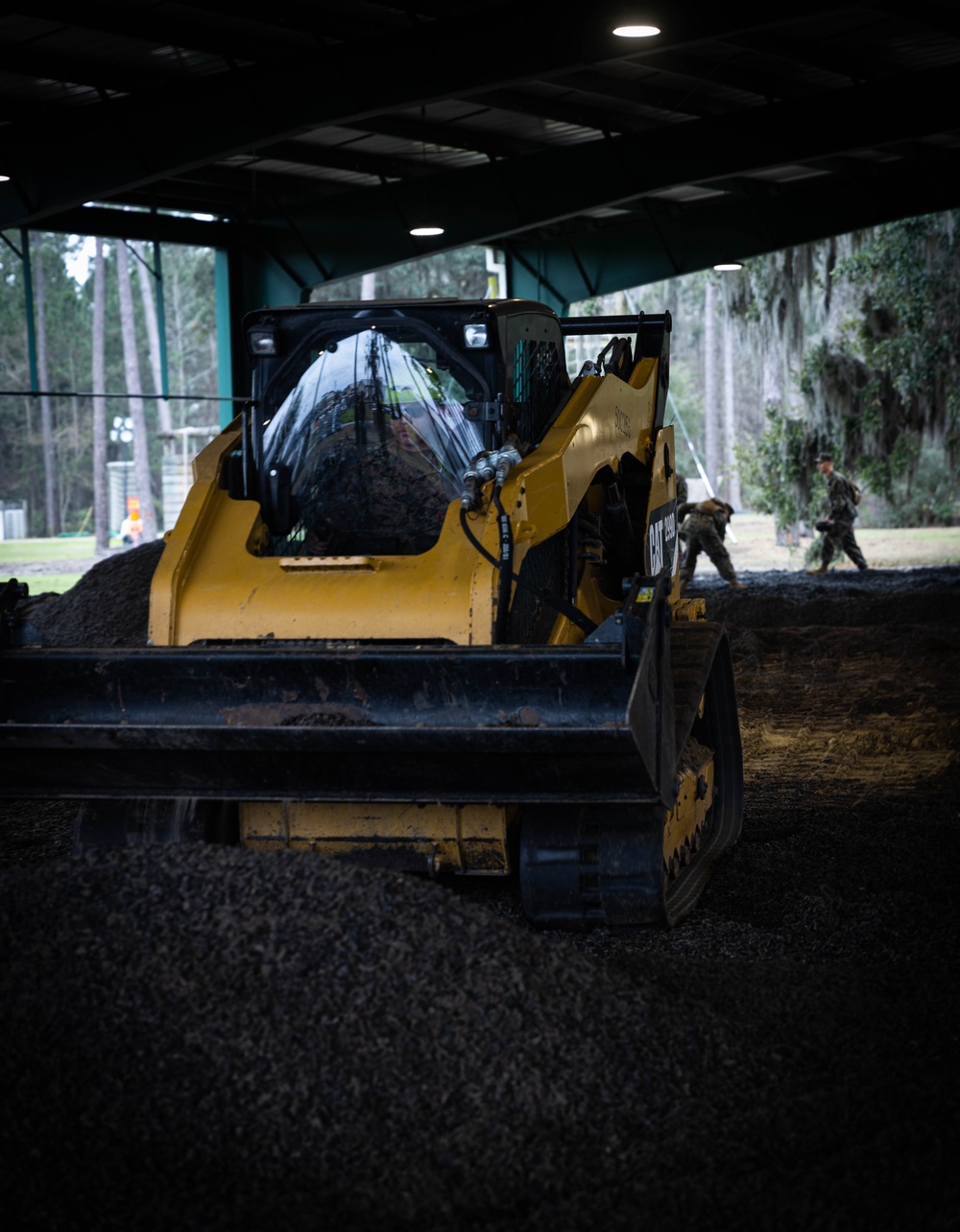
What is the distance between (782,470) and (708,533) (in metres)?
6.04

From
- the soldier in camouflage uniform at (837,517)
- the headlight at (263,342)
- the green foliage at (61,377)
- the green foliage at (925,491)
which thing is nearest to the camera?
the headlight at (263,342)

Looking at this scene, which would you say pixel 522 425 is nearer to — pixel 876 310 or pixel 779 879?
pixel 779 879

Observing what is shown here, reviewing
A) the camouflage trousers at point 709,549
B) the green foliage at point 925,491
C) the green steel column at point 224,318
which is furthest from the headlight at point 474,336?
the green foliage at point 925,491

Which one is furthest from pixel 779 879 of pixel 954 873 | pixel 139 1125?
pixel 139 1125

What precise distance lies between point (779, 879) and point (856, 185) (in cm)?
1242

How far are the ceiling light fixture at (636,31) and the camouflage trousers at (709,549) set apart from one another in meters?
8.17

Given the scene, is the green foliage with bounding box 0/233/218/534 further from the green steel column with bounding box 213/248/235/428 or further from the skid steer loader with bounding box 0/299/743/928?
the skid steer loader with bounding box 0/299/743/928

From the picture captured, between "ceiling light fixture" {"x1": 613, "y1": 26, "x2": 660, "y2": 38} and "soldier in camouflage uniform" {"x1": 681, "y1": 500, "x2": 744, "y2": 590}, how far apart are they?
8.02m

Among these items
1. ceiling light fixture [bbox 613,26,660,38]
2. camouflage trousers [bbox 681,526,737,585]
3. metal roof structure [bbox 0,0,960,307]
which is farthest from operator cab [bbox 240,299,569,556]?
camouflage trousers [bbox 681,526,737,585]

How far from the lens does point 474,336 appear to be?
5680 millimetres

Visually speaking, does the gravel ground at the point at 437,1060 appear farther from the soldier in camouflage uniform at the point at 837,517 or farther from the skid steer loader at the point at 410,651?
the soldier in camouflage uniform at the point at 837,517

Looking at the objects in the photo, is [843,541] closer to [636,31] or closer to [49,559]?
[636,31]

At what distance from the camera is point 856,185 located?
Result: 1623 centimetres

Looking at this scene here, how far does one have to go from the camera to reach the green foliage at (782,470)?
22.4m
